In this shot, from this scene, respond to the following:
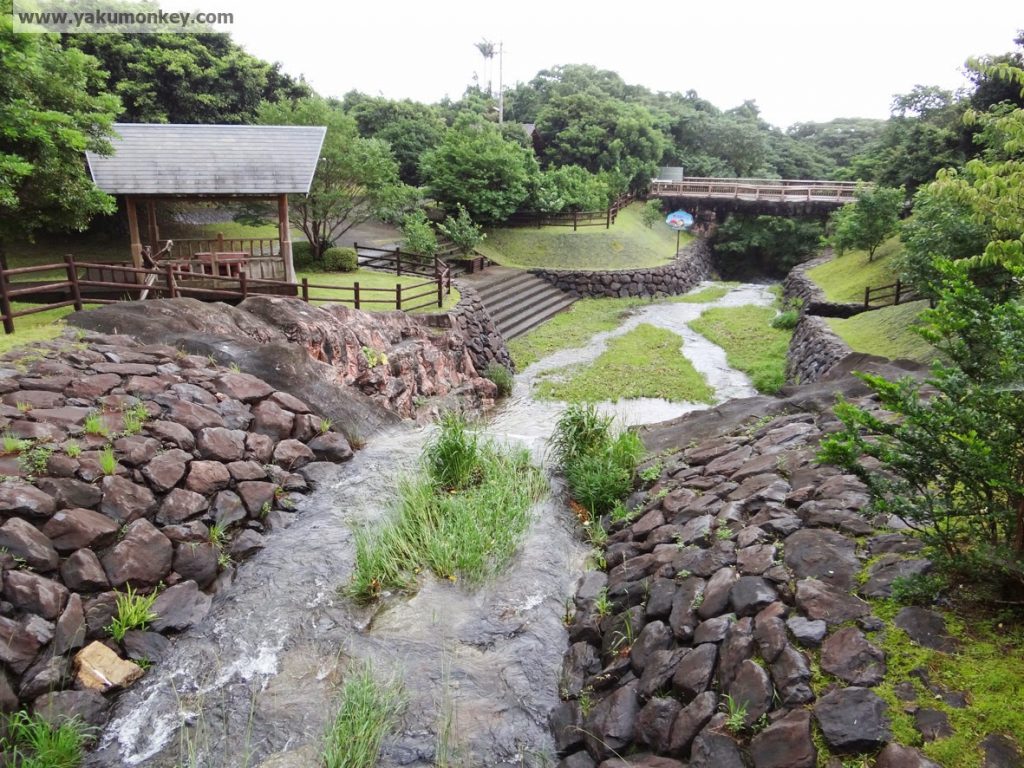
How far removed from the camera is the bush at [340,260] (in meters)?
20.9

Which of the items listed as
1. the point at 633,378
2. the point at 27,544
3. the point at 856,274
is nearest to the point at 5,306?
the point at 27,544

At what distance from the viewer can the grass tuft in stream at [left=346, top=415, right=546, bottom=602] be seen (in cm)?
→ 684

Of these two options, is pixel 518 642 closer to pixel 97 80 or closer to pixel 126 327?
pixel 126 327

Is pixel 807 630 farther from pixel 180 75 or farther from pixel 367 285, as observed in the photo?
pixel 180 75

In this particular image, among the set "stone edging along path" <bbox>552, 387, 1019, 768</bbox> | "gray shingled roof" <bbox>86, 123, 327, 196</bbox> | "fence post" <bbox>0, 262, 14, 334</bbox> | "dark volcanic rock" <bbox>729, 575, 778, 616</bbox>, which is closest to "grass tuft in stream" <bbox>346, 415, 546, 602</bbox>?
"stone edging along path" <bbox>552, 387, 1019, 768</bbox>

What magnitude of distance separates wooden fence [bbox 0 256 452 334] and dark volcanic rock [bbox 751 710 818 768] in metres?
10.2

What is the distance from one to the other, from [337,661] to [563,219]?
2743cm

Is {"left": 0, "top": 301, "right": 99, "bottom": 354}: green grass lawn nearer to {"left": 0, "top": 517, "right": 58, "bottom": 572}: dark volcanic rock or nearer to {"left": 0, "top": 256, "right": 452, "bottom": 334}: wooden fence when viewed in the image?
{"left": 0, "top": 256, "right": 452, "bottom": 334}: wooden fence

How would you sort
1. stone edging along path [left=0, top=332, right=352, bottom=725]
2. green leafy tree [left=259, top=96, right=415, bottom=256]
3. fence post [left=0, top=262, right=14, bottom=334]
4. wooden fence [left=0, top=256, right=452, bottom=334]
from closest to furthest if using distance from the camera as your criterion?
stone edging along path [left=0, top=332, right=352, bottom=725]
fence post [left=0, top=262, right=14, bottom=334]
wooden fence [left=0, top=256, right=452, bottom=334]
green leafy tree [left=259, top=96, right=415, bottom=256]

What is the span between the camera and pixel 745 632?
186 inches

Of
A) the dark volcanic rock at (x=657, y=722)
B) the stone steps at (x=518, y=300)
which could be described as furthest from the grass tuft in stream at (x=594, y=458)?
the stone steps at (x=518, y=300)

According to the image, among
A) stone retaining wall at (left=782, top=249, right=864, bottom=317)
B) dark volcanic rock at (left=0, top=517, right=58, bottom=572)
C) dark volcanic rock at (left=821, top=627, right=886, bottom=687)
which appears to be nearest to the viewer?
dark volcanic rock at (left=821, top=627, right=886, bottom=687)

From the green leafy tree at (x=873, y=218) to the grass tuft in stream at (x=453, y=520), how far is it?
1756 cm

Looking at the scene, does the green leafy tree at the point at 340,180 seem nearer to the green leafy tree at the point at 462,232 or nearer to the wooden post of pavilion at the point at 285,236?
the green leafy tree at the point at 462,232
